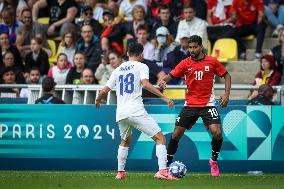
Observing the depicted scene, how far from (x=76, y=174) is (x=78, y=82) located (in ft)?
15.1

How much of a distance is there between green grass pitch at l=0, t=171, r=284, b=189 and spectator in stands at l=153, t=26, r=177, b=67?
581 centimetres

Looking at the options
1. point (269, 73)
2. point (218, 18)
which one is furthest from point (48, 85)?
point (218, 18)

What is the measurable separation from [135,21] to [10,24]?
3.58m

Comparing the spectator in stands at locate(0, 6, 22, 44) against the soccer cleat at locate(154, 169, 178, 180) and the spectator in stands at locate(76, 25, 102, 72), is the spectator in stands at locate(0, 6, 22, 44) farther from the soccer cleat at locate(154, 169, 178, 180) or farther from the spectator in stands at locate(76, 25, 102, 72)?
the soccer cleat at locate(154, 169, 178, 180)

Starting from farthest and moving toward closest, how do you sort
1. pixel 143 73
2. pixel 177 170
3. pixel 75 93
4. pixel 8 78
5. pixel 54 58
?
pixel 54 58 → pixel 8 78 → pixel 75 93 → pixel 177 170 → pixel 143 73

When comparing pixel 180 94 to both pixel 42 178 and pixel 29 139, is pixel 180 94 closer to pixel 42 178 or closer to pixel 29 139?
pixel 29 139

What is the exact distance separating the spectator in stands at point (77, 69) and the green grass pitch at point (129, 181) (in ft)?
16.7

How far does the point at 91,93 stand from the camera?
1931cm

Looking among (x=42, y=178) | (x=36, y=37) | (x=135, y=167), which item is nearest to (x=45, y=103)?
(x=135, y=167)

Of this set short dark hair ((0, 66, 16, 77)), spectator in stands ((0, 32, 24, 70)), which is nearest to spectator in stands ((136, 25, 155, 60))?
short dark hair ((0, 66, 16, 77))

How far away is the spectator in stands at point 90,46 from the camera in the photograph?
22.3 m

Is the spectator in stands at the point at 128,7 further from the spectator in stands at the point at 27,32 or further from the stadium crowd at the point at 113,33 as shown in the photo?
the spectator in stands at the point at 27,32

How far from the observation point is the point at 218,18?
922 inches

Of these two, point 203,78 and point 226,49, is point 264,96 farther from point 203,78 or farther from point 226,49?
point 226,49
